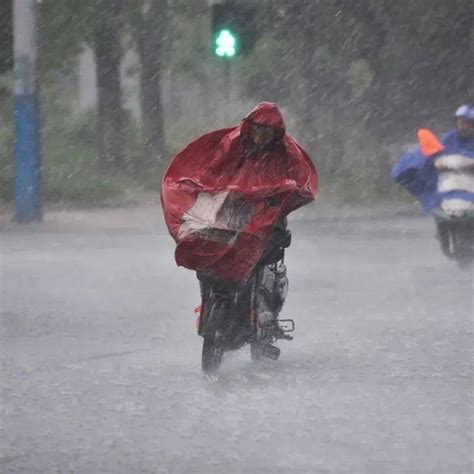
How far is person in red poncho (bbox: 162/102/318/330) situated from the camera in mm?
9375

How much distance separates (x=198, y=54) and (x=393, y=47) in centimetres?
1558

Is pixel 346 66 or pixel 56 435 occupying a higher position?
pixel 346 66

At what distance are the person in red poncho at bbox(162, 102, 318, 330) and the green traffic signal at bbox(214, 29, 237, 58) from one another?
1294 centimetres

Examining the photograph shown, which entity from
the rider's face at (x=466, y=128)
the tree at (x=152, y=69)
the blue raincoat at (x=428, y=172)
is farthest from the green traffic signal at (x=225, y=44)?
the rider's face at (x=466, y=128)

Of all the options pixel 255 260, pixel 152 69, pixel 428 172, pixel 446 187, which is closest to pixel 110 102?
pixel 152 69

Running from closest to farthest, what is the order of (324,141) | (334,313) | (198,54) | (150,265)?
Result: (334,313) → (150,265) → (324,141) → (198,54)

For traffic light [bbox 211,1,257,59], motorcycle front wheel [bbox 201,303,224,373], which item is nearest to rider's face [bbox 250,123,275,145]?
motorcycle front wheel [bbox 201,303,224,373]

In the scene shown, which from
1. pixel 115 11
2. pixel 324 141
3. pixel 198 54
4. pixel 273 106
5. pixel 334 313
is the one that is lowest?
pixel 334 313

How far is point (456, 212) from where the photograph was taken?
14820 millimetres

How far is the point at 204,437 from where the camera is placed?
7.78m

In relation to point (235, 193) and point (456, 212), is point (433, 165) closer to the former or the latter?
point (456, 212)

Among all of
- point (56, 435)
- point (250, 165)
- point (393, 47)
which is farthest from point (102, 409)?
point (393, 47)

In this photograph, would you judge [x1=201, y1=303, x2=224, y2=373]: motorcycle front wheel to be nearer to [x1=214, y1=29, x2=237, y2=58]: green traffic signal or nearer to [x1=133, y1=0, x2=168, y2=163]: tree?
[x1=214, y1=29, x2=237, y2=58]: green traffic signal

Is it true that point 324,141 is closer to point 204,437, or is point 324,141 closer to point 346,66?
point 346,66
